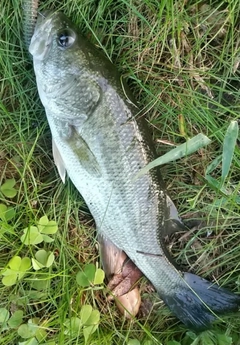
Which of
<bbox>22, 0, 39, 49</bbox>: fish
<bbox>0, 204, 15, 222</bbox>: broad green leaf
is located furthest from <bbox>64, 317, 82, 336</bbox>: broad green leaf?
<bbox>22, 0, 39, 49</bbox>: fish

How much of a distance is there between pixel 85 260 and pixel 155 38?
1100 millimetres

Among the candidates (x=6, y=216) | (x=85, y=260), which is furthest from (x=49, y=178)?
(x=85, y=260)

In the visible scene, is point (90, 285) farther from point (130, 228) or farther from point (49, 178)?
point (49, 178)

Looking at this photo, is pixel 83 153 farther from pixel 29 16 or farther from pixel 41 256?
pixel 29 16

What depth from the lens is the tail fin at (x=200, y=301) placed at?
2.34m

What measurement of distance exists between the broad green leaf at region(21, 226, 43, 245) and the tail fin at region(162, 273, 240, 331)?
25.2 inches

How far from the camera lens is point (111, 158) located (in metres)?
2.19

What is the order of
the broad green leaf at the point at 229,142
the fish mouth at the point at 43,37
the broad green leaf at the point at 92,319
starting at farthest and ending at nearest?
the broad green leaf at the point at 92,319 → the fish mouth at the point at 43,37 → the broad green leaf at the point at 229,142

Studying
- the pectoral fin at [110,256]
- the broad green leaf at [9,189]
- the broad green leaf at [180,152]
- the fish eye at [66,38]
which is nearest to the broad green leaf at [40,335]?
the pectoral fin at [110,256]

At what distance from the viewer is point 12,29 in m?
2.34

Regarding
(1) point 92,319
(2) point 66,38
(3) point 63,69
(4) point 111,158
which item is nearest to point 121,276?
(1) point 92,319

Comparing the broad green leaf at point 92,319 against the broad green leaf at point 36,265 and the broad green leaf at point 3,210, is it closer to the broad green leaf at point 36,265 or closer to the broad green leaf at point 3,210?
the broad green leaf at point 36,265

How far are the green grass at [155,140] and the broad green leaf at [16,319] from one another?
0.18 ft

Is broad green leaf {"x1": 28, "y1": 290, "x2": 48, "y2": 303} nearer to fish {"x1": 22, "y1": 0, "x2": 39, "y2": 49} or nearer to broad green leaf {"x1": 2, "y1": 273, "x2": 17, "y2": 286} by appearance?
broad green leaf {"x1": 2, "y1": 273, "x2": 17, "y2": 286}
